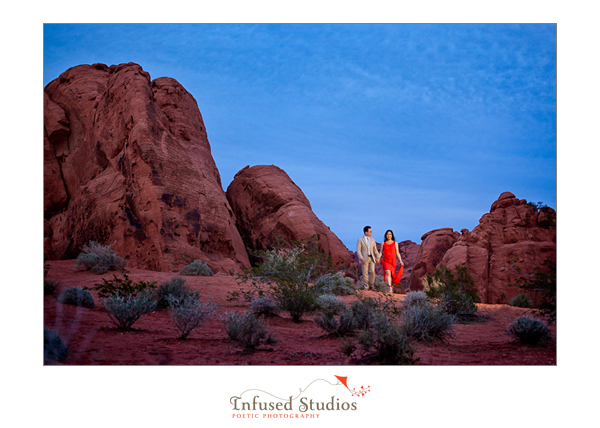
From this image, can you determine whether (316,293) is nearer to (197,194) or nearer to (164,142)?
(197,194)

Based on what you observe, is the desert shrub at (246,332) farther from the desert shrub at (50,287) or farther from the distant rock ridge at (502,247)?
the distant rock ridge at (502,247)

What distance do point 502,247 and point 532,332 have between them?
1448 cm

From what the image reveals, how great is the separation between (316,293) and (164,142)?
12049 millimetres

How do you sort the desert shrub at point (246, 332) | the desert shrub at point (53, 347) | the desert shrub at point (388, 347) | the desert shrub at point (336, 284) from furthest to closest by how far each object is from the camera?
the desert shrub at point (336, 284) < the desert shrub at point (246, 332) < the desert shrub at point (53, 347) < the desert shrub at point (388, 347)

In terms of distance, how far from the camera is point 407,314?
631cm

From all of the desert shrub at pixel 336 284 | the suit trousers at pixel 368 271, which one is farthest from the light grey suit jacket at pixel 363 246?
the desert shrub at pixel 336 284

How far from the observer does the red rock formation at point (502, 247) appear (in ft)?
57.7

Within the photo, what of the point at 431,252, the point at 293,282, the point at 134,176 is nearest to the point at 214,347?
the point at 293,282

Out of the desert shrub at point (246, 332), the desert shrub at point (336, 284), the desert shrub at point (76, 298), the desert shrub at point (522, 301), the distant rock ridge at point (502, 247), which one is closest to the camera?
Result: the desert shrub at point (246, 332)

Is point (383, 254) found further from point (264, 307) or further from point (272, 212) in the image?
→ point (272, 212)

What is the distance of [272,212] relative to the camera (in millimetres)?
24609

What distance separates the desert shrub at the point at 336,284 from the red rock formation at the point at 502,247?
27.8 ft

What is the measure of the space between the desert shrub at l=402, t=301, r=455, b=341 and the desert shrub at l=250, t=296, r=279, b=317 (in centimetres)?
307
